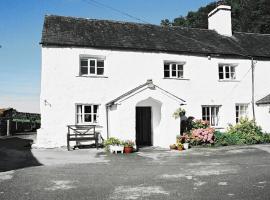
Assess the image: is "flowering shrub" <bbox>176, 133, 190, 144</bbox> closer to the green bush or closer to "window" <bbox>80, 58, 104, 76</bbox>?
the green bush

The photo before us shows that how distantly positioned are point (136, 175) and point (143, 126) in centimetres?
953

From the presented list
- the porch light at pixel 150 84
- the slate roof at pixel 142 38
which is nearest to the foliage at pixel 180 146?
the porch light at pixel 150 84

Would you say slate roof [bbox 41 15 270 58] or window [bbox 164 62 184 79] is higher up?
slate roof [bbox 41 15 270 58]

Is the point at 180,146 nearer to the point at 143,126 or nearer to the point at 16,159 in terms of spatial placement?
the point at 143,126

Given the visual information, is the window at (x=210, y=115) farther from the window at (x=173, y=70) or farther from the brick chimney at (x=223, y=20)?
the brick chimney at (x=223, y=20)

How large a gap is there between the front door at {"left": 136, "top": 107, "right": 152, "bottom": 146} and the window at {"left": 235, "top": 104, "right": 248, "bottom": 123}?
6260 mm

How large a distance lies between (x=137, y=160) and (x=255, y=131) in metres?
9.98

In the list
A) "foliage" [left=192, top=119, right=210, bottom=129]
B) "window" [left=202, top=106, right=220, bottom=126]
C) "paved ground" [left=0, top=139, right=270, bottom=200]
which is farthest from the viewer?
"window" [left=202, top=106, right=220, bottom=126]

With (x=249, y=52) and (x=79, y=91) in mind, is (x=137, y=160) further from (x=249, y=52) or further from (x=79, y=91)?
(x=249, y=52)

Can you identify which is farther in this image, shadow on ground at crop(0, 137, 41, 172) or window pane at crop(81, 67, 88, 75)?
window pane at crop(81, 67, 88, 75)

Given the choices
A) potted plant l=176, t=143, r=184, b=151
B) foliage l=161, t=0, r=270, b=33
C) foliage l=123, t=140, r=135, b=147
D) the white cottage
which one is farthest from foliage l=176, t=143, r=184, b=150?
foliage l=161, t=0, r=270, b=33

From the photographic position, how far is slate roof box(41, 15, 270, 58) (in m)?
19.0

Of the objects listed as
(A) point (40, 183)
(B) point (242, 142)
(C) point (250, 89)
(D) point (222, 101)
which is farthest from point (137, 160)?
(C) point (250, 89)

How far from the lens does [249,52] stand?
2225 centimetres
